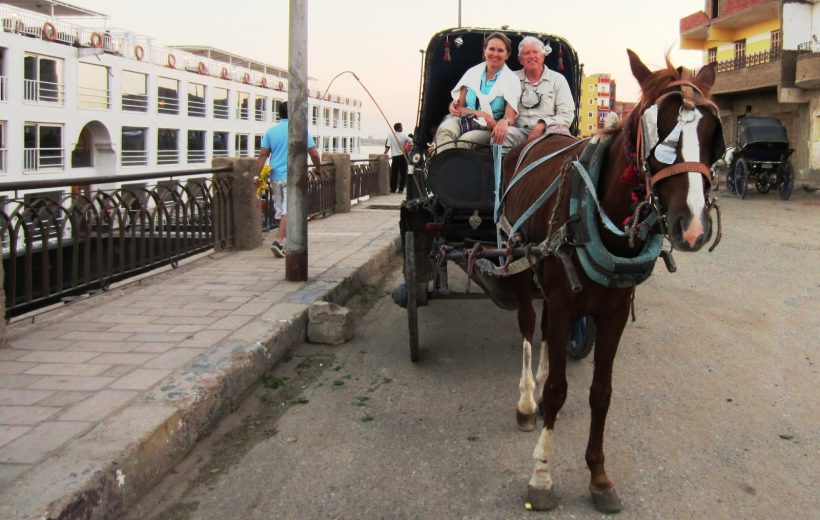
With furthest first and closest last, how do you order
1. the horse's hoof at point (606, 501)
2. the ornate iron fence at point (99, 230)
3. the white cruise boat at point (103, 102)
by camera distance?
the white cruise boat at point (103, 102) < the ornate iron fence at point (99, 230) < the horse's hoof at point (606, 501)

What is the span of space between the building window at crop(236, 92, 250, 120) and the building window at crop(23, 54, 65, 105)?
598 inches

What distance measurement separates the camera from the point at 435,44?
6.32 m

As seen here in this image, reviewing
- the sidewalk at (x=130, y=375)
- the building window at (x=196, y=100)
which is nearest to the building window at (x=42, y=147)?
the building window at (x=196, y=100)

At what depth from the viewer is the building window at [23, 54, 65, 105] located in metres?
28.2

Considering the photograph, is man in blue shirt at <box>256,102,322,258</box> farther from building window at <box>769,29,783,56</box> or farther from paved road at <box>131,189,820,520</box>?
building window at <box>769,29,783,56</box>

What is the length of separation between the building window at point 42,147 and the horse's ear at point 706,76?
29.6m

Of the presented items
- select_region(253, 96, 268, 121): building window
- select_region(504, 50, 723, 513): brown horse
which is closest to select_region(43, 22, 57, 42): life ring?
select_region(253, 96, 268, 121): building window

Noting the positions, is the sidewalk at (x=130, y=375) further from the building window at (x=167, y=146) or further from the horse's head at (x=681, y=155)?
the building window at (x=167, y=146)

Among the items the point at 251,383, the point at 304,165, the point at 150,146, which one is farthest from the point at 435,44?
the point at 150,146

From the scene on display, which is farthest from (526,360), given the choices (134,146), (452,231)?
(134,146)

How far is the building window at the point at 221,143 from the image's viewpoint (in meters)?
42.8

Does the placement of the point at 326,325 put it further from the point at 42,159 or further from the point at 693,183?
the point at 42,159

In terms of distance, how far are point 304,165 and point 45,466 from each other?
4.42m

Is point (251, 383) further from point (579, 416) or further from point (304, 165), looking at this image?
point (304, 165)
